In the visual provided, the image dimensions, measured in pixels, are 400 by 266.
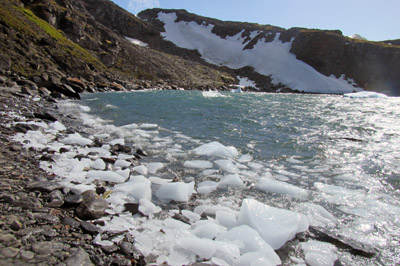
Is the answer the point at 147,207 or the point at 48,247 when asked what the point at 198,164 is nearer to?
the point at 147,207

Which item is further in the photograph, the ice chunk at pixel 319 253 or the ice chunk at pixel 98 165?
the ice chunk at pixel 98 165

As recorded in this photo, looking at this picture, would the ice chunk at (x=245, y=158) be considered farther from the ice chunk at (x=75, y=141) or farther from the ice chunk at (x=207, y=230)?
the ice chunk at (x=75, y=141)

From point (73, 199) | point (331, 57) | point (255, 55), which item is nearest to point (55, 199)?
point (73, 199)

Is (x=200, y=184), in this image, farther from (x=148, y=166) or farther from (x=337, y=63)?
(x=337, y=63)

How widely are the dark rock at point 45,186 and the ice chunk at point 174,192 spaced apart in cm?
167

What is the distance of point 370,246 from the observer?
3.30 metres

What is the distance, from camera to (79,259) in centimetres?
234

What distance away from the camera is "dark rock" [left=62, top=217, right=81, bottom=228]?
2.93m

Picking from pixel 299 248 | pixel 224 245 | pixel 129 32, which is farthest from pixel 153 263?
pixel 129 32

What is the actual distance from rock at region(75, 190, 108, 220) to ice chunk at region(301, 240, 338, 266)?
2834mm

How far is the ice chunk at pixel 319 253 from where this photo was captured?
116 inches

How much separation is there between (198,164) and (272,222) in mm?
3013

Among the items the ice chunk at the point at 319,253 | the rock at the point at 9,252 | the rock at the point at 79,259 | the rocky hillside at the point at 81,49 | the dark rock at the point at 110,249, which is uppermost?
the rocky hillside at the point at 81,49

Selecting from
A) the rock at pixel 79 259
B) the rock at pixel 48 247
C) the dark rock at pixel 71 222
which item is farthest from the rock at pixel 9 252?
the dark rock at pixel 71 222
